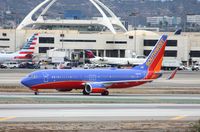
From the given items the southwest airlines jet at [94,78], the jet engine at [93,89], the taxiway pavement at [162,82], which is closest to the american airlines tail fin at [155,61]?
the southwest airlines jet at [94,78]

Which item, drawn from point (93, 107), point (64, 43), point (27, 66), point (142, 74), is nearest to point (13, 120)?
point (93, 107)

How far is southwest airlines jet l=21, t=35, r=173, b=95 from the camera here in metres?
72.9

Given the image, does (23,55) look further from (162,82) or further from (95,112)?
(95,112)

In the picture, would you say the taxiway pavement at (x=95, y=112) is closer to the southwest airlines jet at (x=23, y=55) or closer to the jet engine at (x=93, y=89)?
the jet engine at (x=93, y=89)

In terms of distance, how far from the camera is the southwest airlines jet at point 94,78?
72.9m

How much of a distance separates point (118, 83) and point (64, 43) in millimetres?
119937

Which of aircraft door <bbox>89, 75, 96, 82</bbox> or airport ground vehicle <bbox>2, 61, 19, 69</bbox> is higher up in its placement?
aircraft door <bbox>89, 75, 96, 82</bbox>

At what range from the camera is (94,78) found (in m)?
74.8

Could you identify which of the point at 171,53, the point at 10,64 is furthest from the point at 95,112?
the point at 171,53

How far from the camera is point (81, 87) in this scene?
7431 cm

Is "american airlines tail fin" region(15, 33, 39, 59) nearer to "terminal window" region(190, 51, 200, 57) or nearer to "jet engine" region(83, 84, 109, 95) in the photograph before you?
"terminal window" region(190, 51, 200, 57)

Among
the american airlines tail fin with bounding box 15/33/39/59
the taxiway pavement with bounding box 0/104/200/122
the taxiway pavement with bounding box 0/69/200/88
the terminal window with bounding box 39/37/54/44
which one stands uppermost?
the terminal window with bounding box 39/37/54/44

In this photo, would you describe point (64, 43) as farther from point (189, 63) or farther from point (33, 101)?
point (33, 101)

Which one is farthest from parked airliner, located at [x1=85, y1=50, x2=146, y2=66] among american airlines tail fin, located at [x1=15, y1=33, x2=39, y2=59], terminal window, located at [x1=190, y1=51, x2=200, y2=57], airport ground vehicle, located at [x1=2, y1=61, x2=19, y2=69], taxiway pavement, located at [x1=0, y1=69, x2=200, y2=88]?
taxiway pavement, located at [x1=0, y1=69, x2=200, y2=88]
